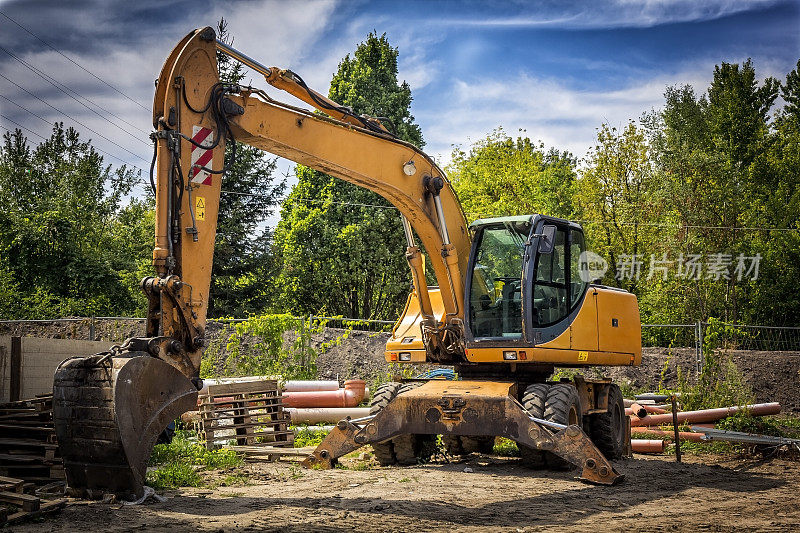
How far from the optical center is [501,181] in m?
34.4

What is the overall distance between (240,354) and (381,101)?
12.1 m

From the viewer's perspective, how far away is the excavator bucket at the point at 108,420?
6.36 m

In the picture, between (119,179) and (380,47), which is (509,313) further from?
(119,179)

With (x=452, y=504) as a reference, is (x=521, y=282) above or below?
above

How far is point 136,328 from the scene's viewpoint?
69.3ft

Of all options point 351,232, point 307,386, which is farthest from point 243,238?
point 307,386

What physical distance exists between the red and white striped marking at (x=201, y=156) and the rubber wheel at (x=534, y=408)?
4453mm

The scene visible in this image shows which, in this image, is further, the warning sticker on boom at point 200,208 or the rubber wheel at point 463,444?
the rubber wheel at point 463,444

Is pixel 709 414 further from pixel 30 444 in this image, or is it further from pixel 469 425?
pixel 30 444

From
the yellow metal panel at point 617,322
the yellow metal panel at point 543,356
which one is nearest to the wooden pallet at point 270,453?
the yellow metal panel at point 543,356

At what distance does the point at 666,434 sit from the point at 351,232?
556 inches

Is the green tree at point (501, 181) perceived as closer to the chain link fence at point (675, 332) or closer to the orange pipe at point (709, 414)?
the chain link fence at point (675, 332)

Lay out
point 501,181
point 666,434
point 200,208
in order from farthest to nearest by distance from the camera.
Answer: point 501,181
point 666,434
point 200,208

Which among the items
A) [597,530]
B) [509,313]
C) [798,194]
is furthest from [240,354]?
[798,194]
